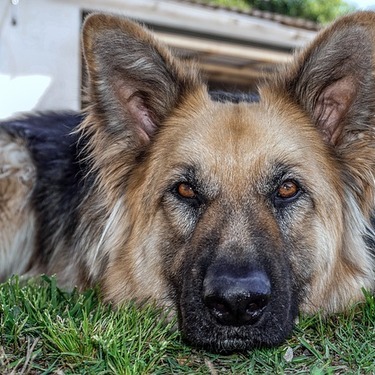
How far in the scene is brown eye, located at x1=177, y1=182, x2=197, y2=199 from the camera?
3.64 metres

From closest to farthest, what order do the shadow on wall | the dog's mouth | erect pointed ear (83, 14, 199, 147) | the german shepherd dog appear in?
the dog's mouth
the german shepherd dog
erect pointed ear (83, 14, 199, 147)
the shadow on wall

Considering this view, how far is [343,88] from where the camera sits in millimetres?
3770

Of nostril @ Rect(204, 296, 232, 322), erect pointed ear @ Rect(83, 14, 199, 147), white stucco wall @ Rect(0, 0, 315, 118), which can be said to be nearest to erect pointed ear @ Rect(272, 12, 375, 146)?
erect pointed ear @ Rect(83, 14, 199, 147)

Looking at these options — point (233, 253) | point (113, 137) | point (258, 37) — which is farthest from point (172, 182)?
point (258, 37)

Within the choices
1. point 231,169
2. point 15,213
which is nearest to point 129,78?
point 231,169

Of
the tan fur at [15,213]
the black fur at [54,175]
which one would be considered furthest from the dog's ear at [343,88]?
the tan fur at [15,213]

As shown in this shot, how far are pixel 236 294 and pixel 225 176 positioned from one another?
0.84m

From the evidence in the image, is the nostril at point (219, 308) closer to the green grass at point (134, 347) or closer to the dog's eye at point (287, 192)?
the green grass at point (134, 347)

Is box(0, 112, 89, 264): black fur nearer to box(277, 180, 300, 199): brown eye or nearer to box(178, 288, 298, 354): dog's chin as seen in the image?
box(277, 180, 300, 199): brown eye

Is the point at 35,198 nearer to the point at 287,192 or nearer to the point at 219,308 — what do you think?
the point at 287,192

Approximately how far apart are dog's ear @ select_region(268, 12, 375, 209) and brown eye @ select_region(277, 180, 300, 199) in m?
0.40

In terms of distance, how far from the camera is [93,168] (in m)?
4.04

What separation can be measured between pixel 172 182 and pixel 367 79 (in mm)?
1268

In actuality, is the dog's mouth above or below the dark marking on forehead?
below
